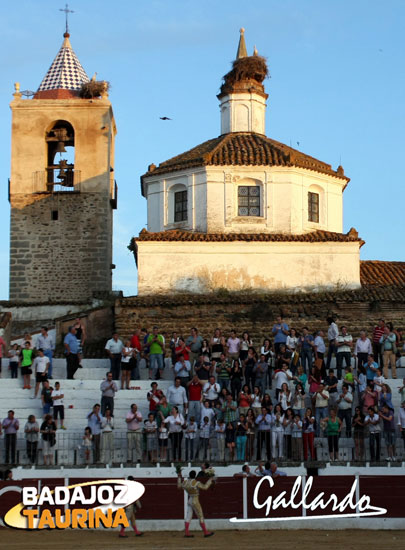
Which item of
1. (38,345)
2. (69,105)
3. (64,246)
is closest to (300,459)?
(38,345)

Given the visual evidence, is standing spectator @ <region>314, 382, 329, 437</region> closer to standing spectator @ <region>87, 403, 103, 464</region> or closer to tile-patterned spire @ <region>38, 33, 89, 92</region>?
standing spectator @ <region>87, 403, 103, 464</region>

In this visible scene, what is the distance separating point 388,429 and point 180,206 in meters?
14.8

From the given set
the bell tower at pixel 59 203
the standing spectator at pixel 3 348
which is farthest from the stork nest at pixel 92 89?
the standing spectator at pixel 3 348

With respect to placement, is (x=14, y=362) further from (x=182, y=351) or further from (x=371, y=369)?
(x=371, y=369)

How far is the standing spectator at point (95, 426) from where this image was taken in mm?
24797

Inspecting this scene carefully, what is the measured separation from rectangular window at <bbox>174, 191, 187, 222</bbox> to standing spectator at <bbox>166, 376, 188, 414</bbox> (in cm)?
1182

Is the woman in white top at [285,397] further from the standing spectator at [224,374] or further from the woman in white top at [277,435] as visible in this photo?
the standing spectator at [224,374]

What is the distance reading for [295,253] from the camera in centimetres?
3509

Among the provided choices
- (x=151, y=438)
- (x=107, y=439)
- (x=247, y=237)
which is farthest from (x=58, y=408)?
(x=247, y=237)

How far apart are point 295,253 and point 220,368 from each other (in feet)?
29.8

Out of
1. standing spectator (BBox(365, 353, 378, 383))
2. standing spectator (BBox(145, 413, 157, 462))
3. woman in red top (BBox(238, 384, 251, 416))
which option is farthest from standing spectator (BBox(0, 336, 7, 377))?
standing spectator (BBox(365, 353, 378, 383))

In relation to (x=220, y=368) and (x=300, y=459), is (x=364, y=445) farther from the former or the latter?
(x=220, y=368)

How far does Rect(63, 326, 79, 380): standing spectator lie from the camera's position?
28562 millimetres

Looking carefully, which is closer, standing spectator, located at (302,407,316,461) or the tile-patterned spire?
standing spectator, located at (302,407,316,461)
